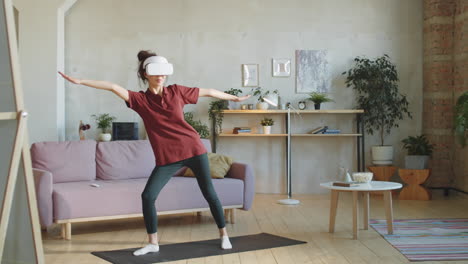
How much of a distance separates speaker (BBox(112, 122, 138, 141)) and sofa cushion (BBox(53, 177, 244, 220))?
6.56 ft

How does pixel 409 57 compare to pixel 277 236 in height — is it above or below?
above

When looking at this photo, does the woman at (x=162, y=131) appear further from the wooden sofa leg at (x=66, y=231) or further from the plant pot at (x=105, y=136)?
the plant pot at (x=105, y=136)

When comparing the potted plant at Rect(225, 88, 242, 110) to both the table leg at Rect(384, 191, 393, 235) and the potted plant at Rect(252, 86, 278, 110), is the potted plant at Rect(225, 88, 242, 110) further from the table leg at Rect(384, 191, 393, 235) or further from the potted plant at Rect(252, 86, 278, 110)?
the table leg at Rect(384, 191, 393, 235)

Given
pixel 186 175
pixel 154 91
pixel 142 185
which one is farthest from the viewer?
pixel 186 175

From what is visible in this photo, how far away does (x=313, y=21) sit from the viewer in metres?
7.99

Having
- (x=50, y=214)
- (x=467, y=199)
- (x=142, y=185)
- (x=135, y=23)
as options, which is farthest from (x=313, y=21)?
(x=50, y=214)

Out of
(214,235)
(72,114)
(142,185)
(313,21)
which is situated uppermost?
(313,21)

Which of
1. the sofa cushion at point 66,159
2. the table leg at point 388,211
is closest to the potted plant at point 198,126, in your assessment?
the sofa cushion at point 66,159

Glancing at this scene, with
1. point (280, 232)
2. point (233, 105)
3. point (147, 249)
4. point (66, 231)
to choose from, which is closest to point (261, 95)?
point (233, 105)

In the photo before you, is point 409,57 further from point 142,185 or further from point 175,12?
point 142,185

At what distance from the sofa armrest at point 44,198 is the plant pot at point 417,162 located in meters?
4.67

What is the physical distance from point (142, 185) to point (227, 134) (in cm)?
268

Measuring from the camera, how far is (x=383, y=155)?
7.62 m

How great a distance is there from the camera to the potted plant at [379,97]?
7.58 meters
